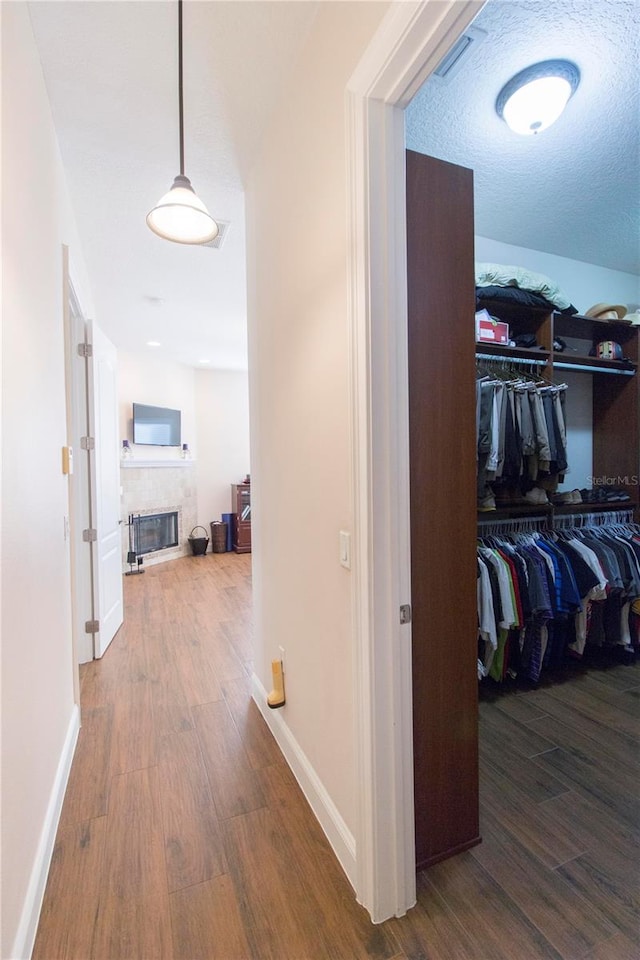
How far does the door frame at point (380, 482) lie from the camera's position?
3.50 feet

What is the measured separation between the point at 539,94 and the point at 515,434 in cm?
150

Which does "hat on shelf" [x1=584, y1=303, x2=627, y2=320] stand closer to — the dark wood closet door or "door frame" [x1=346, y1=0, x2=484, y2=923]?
the dark wood closet door

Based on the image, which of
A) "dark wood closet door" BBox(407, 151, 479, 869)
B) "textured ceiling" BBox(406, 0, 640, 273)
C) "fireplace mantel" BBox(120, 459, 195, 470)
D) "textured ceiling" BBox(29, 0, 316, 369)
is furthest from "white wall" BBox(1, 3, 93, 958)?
"fireplace mantel" BBox(120, 459, 195, 470)

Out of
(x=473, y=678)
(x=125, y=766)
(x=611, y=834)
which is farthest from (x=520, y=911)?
(x=125, y=766)

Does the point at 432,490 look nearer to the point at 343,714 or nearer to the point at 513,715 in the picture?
the point at 343,714

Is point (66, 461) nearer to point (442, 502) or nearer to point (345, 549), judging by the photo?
point (345, 549)

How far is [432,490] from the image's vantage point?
1266mm

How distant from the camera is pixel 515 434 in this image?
2305mm

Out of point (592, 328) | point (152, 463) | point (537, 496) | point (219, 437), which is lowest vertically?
point (537, 496)

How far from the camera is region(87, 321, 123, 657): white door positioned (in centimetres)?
278

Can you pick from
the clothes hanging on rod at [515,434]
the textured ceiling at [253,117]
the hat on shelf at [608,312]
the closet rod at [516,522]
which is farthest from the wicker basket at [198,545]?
the hat on shelf at [608,312]

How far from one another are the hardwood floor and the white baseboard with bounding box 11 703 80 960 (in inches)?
1.4

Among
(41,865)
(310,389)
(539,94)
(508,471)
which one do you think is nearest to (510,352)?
(508,471)

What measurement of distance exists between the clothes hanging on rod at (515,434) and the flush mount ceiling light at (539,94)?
1.11 m
